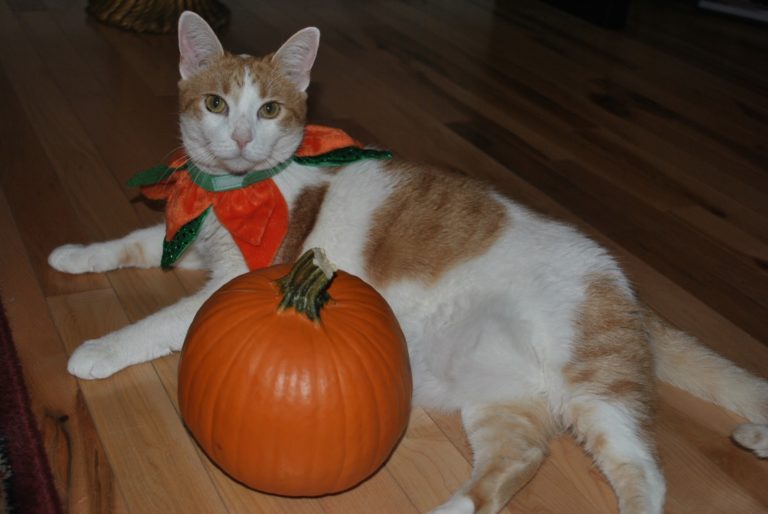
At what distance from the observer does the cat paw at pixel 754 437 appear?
195 cm

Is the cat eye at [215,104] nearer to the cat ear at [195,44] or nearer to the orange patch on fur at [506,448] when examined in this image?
the cat ear at [195,44]

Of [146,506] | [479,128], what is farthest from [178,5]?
[146,506]

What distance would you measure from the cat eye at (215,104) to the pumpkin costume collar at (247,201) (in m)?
0.18

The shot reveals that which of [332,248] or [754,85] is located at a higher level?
[332,248]

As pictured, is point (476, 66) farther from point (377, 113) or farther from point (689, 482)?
point (689, 482)

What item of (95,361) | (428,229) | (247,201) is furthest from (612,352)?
(95,361)

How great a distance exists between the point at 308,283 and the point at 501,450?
0.59 meters

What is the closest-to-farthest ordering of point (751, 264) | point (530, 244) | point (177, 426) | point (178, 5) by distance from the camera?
point (177, 426) < point (530, 244) < point (751, 264) < point (178, 5)

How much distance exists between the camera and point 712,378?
204 centimetres

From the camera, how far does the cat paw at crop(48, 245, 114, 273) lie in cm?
237

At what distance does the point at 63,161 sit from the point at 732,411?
92.2 inches

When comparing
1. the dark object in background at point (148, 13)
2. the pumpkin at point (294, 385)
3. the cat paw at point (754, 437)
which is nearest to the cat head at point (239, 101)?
the pumpkin at point (294, 385)

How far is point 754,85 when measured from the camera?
15.0ft

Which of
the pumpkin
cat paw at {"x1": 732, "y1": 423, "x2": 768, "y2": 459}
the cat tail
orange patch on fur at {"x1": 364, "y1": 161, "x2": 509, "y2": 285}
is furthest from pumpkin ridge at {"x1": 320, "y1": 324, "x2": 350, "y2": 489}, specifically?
cat paw at {"x1": 732, "y1": 423, "x2": 768, "y2": 459}
